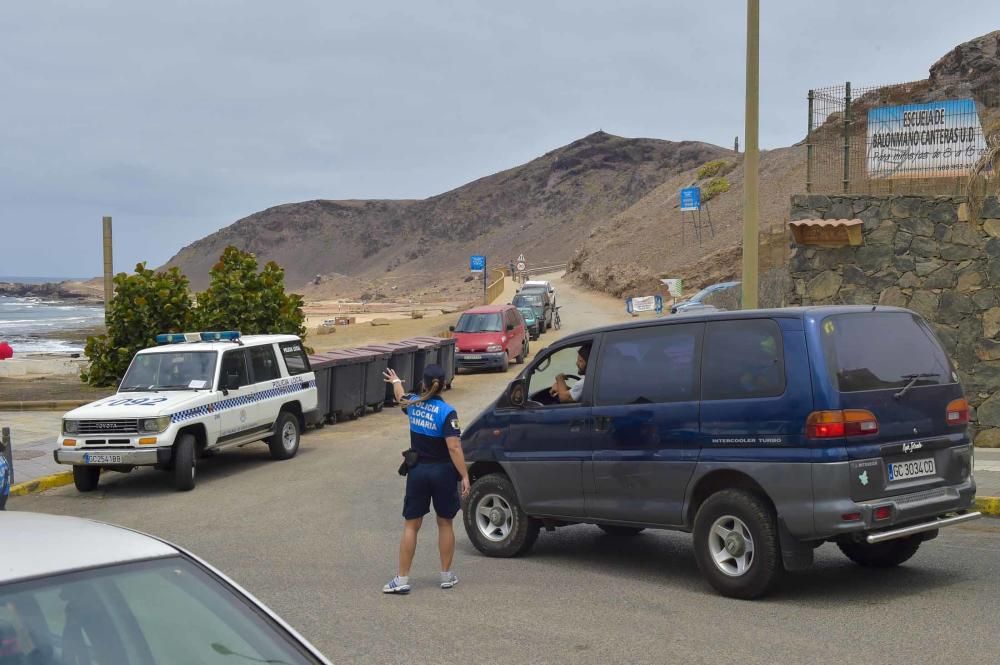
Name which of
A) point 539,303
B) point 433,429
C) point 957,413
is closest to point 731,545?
point 957,413

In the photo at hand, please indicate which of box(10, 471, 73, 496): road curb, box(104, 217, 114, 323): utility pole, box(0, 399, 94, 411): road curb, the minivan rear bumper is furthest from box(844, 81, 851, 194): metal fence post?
box(104, 217, 114, 323): utility pole

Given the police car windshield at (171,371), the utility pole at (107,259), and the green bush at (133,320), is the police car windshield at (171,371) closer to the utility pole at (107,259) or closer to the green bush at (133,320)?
the green bush at (133,320)

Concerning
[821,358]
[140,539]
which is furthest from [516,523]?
[140,539]

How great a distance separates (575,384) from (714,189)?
69.9 metres

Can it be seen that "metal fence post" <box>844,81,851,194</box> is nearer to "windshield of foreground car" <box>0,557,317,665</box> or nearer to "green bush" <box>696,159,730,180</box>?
"windshield of foreground car" <box>0,557,317,665</box>

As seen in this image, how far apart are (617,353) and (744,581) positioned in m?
2.11

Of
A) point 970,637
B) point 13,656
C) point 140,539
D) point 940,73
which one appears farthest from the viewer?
point 940,73

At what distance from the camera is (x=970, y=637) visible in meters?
6.45

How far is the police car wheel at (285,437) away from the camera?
16.0 m

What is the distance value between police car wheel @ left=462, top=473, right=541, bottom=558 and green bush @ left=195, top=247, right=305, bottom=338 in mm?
12530

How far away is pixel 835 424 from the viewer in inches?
281

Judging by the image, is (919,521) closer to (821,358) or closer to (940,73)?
(821,358)

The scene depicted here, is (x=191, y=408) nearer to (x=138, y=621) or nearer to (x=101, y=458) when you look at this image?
(x=101, y=458)

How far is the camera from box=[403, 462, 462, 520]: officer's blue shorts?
8.06 m
